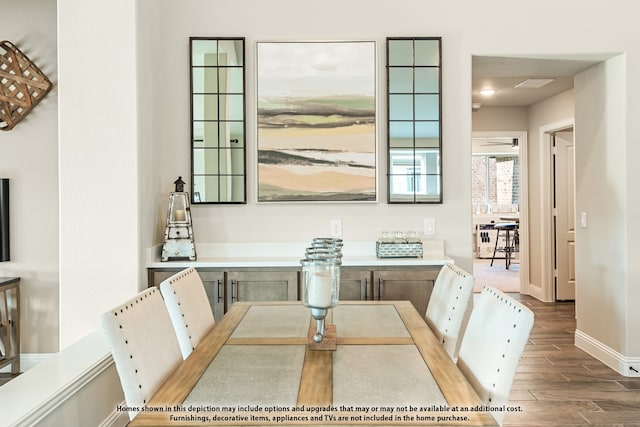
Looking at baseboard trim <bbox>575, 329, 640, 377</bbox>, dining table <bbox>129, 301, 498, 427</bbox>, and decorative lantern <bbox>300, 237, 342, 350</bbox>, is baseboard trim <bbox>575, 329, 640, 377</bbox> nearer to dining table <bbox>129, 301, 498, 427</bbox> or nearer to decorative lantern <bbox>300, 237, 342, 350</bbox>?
dining table <bbox>129, 301, 498, 427</bbox>

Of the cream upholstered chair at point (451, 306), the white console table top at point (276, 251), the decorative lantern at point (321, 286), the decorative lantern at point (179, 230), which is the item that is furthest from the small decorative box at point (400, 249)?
the decorative lantern at point (321, 286)

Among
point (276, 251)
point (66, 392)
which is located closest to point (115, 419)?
point (66, 392)

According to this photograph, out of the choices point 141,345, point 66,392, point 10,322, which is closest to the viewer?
point 141,345

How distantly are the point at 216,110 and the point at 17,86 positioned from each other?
1576 mm

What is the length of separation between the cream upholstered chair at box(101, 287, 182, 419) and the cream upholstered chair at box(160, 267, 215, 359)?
184 mm

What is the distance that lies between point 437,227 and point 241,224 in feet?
4.63

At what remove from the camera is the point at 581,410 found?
2.84m

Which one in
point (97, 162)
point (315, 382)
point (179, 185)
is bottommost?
point (315, 382)

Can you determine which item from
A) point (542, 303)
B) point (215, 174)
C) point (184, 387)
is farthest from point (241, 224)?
point (542, 303)

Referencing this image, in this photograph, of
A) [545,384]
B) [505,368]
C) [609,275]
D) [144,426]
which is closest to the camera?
[144,426]

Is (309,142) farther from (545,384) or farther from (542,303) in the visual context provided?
(542,303)

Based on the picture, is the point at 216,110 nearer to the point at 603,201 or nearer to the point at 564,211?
the point at 603,201

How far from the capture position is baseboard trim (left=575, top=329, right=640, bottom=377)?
11.1 ft

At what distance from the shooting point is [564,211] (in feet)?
18.9
